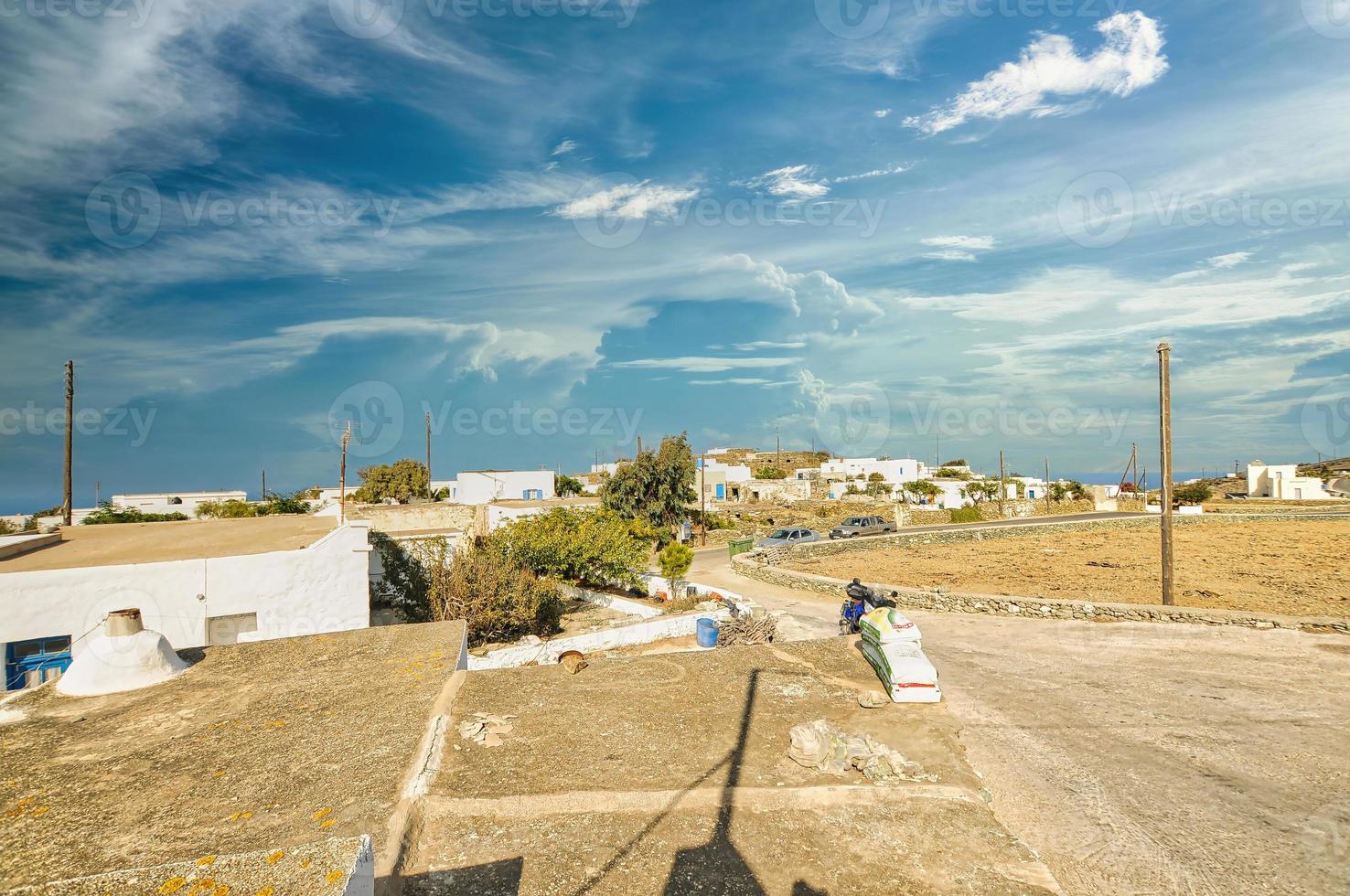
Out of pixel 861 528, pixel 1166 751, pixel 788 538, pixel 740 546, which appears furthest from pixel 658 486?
pixel 1166 751

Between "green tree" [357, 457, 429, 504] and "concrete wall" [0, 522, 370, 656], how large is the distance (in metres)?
40.1

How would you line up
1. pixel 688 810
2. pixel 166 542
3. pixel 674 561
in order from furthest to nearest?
pixel 674 561 < pixel 166 542 < pixel 688 810

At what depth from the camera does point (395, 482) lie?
175 feet

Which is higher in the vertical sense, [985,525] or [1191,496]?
[1191,496]

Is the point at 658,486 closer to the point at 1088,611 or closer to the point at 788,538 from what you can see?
the point at 788,538

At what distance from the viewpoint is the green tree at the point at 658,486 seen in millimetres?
41406

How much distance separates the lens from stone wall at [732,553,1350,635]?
1579 centimetres

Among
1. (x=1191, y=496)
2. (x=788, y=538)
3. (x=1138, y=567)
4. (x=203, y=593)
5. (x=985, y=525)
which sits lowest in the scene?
(x=1138, y=567)

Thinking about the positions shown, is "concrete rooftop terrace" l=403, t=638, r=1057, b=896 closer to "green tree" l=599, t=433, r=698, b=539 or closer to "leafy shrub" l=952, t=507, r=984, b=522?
"green tree" l=599, t=433, r=698, b=539

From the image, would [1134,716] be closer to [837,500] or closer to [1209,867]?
[1209,867]

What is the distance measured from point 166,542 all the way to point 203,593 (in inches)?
197

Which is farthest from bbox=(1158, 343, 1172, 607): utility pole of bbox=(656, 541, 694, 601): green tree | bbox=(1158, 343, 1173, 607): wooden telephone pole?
bbox=(656, 541, 694, 601): green tree

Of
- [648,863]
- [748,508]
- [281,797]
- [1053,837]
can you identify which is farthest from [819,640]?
[748,508]

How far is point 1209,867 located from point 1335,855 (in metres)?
1.45
